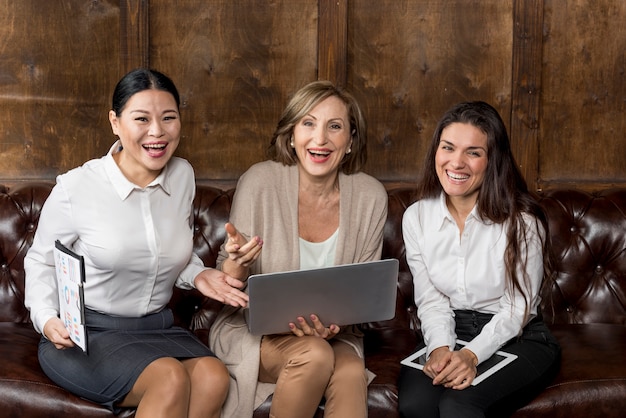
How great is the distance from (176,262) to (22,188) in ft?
3.09

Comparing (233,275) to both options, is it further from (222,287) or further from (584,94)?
(584,94)

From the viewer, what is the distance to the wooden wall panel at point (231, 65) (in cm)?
379

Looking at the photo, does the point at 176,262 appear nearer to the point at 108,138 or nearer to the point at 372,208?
the point at 372,208

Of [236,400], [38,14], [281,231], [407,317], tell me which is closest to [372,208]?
[281,231]

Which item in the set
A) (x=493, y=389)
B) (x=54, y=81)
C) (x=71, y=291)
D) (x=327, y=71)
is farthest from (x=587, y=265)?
(x=54, y=81)

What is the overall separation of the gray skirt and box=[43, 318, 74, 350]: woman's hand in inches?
2.7

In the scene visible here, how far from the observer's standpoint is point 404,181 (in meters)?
3.94

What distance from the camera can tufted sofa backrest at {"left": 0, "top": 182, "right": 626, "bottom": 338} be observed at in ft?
10.7

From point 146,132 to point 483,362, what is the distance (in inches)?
50.4

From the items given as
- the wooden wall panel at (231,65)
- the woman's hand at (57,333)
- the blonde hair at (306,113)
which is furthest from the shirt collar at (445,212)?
the woman's hand at (57,333)

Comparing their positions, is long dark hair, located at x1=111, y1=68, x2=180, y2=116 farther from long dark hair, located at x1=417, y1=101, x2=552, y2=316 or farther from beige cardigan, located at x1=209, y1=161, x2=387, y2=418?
long dark hair, located at x1=417, y1=101, x2=552, y2=316

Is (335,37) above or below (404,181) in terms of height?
above

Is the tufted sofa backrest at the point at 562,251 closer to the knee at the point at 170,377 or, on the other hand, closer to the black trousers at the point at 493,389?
the black trousers at the point at 493,389

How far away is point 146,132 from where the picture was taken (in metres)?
2.64
